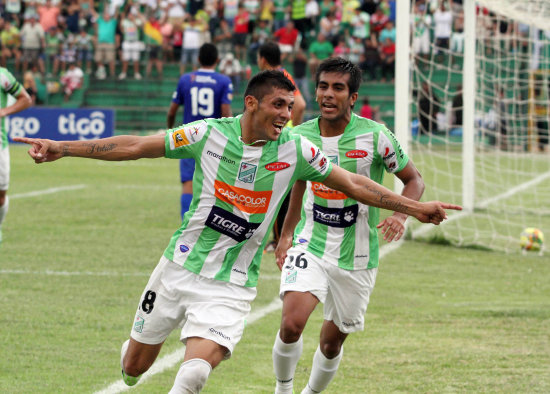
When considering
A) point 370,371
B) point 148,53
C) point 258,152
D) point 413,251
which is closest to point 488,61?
point 413,251

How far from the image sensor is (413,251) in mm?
12312

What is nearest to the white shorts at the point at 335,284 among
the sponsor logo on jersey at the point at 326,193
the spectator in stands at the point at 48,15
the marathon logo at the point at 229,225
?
the sponsor logo on jersey at the point at 326,193

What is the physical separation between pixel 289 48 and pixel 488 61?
1294 cm

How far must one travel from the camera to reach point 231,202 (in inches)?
198

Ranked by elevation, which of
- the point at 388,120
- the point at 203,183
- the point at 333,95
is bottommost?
the point at 388,120

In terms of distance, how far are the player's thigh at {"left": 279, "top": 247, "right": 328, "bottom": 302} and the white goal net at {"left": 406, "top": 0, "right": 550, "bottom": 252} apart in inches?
283

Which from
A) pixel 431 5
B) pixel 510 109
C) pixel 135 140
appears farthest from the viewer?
pixel 510 109

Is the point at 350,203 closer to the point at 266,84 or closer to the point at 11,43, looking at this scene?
the point at 266,84

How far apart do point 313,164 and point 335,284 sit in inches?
50.0

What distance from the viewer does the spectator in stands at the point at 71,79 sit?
3083 cm

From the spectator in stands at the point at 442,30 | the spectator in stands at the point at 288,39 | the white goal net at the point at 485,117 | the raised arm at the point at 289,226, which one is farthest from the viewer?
the spectator in stands at the point at 288,39

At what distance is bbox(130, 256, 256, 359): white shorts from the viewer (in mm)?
4879

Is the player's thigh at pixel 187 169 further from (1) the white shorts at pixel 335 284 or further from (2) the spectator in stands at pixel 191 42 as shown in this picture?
(2) the spectator in stands at pixel 191 42

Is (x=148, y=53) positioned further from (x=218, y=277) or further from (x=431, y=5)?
(x=218, y=277)
